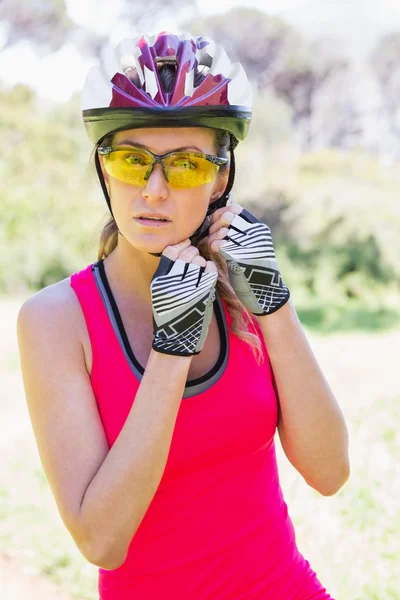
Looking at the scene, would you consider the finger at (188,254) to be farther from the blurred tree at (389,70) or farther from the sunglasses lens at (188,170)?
the blurred tree at (389,70)

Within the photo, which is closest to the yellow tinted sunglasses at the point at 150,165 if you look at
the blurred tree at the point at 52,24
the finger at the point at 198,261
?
the finger at the point at 198,261

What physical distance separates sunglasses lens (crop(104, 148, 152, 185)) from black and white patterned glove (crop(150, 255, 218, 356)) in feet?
0.94

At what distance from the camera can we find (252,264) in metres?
2.24

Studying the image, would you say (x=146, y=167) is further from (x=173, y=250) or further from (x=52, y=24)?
(x=52, y=24)


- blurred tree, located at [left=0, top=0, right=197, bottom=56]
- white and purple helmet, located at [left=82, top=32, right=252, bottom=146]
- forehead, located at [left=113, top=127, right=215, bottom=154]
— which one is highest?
white and purple helmet, located at [left=82, top=32, right=252, bottom=146]

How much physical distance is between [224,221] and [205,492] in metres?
0.76

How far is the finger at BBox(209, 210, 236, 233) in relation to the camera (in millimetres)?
2340

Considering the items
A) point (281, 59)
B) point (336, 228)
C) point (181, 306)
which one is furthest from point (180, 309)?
point (281, 59)

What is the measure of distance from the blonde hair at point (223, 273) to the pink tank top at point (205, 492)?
78 millimetres

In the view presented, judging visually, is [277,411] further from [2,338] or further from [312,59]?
[312,59]

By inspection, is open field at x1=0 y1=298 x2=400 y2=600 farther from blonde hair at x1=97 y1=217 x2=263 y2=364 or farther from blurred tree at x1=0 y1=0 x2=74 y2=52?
blurred tree at x1=0 y1=0 x2=74 y2=52

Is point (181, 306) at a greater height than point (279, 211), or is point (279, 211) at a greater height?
point (181, 306)

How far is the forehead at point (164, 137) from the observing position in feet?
7.37

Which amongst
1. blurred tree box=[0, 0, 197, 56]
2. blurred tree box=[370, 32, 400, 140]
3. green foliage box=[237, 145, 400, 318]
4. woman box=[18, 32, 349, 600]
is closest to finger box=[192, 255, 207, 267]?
woman box=[18, 32, 349, 600]
